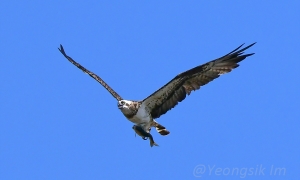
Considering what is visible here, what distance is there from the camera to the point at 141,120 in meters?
22.0

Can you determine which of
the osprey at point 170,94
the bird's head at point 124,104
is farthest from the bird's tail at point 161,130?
the bird's head at point 124,104

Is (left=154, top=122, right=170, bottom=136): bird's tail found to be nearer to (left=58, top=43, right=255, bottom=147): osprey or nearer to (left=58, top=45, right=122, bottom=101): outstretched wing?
(left=58, top=43, right=255, bottom=147): osprey

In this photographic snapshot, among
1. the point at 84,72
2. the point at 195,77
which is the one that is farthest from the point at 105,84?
the point at 195,77

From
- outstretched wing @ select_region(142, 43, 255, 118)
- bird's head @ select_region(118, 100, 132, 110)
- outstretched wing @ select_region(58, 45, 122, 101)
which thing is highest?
outstretched wing @ select_region(58, 45, 122, 101)

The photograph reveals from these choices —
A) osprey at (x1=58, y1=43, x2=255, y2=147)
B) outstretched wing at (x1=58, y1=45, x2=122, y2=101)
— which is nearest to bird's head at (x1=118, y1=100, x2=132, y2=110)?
osprey at (x1=58, y1=43, x2=255, y2=147)

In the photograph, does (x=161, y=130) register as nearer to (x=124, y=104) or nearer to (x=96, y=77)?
(x=124, y=104)

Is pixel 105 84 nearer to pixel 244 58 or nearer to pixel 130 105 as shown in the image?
pixel 130 105

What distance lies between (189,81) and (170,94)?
0.60 metres

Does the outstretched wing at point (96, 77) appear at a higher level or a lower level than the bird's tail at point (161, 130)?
higher

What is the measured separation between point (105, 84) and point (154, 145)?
229 centimetres

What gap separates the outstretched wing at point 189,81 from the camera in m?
21.4

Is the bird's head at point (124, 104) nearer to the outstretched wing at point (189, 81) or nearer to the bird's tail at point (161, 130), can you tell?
the outstretched wing at point (189, 81)

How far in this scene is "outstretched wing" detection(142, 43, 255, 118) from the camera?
21.4 m

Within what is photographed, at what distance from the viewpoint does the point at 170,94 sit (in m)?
21.9
